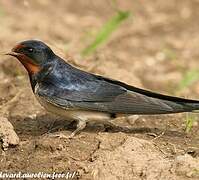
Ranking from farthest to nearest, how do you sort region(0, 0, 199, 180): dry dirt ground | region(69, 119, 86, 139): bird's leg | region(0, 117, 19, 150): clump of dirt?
region(69, 119, 86, 139): bird's leg < region(0, 117, 19, 150): clump of dirt < region(0, 0, 199, 180): dry dirt ground

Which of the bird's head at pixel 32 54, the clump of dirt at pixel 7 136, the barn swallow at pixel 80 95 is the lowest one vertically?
the clump of dirt at pixel 7 136

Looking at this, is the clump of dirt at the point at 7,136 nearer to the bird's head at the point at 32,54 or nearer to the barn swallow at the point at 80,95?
the barn swallow at the point at 80,95

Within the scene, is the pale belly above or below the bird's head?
below

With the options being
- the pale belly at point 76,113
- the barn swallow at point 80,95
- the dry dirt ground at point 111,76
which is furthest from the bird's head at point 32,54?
the dry dirt ground at point 111,76

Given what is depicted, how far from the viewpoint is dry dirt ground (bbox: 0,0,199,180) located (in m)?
5.44

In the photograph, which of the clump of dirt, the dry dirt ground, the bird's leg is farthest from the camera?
the bird's leg

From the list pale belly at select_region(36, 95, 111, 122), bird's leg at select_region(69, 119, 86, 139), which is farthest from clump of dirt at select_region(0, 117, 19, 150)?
bird's leg at select_region(69, 119, 86, 139)

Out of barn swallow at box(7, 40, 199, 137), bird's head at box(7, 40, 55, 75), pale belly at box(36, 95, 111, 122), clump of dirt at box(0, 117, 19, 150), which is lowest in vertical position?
clump of dirt at box(0, 117, 19, 150)

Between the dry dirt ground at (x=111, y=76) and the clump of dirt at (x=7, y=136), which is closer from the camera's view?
the dry dirt ground at (x=111, y=76)

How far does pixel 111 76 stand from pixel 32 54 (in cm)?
173

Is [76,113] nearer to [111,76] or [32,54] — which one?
[32,54]

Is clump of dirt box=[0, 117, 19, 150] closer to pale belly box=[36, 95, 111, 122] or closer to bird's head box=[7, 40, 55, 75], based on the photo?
pale belly box=[36, 95, 111, 122]

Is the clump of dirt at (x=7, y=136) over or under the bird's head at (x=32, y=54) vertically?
under

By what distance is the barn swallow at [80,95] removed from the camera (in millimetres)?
6035
